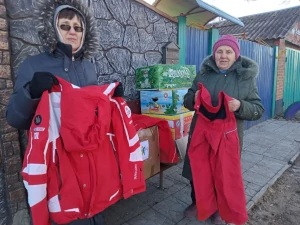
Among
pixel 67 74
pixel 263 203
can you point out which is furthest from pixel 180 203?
pixel 67 74

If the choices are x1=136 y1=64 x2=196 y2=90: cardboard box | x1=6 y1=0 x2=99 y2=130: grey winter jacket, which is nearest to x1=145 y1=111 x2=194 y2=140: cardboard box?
x1=136 y1=64 x2=196 y2=90: cardboard box

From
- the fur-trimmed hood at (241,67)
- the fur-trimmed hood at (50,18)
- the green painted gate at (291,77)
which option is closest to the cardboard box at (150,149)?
the fur-trimmed hood at (241,67)

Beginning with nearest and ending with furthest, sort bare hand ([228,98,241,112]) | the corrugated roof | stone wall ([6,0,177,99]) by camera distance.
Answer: bare hand ([228,98,241,112])
stone wall ([6,0,177,99])
the corrugated roof

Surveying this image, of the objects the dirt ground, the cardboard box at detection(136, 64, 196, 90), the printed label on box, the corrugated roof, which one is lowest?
the dirt ground

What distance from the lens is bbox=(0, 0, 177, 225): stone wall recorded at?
80.0 inches

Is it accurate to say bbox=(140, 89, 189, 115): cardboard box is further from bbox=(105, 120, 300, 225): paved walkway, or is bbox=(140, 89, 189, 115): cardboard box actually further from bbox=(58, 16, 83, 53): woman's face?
bbox=(58, 16, 83, 53): woman's face

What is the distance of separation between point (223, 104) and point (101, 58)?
1.79m

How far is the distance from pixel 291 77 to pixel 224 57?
8.29 meters

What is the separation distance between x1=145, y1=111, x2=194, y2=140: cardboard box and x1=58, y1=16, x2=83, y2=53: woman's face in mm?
1799

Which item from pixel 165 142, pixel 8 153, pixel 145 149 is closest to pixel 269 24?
pixel 165 142

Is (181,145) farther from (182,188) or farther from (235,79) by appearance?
(235,79)

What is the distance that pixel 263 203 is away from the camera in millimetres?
2893

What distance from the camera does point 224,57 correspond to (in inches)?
82.9

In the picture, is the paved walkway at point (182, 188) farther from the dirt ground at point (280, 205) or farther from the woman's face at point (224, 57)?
the woman's face at point (224, 57)
